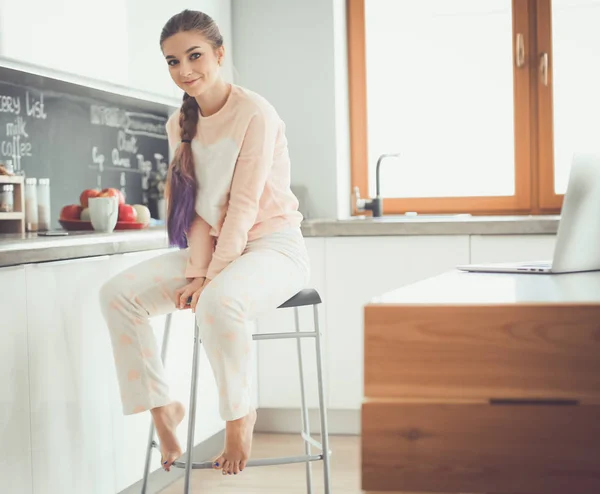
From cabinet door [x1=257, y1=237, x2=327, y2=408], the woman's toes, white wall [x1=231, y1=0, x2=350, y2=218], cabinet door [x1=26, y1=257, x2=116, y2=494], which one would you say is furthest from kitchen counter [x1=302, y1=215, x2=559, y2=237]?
the woman's toes

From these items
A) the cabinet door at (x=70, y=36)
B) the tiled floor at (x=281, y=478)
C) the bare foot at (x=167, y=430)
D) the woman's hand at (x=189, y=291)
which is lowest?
the tiled floor at (x=281, y=478)

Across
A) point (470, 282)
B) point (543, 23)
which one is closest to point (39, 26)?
point (470, 282)

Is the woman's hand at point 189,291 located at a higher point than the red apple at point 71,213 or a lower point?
lower

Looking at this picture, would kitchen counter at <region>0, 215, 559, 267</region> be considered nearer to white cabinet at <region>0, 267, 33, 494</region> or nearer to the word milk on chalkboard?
white cabinet at <region>0, 267, 33, 494</region>

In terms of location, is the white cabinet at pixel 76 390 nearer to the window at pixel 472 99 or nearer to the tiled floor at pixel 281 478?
the tiled floor at pixel 281 478

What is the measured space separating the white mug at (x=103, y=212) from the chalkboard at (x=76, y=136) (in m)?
0.40

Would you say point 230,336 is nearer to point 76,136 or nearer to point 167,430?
point 167,430

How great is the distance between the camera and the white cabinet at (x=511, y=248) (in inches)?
133

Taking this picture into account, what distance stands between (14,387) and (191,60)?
97cm

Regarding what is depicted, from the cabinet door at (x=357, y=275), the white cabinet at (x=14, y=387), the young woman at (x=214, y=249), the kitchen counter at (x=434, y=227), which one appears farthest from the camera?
the cabinet door at (x=357, y=275)

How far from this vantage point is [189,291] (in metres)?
2.34

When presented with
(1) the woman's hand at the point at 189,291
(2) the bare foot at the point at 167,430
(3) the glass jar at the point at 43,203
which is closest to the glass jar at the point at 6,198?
(3) the glass jar at the point at 43,203

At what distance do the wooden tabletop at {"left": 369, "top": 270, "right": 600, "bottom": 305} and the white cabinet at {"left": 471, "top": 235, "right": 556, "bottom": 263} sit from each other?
1.65 m

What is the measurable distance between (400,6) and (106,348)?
233 centimetres
